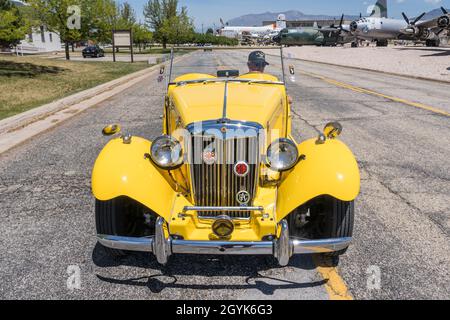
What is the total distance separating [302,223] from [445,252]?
1395 mm

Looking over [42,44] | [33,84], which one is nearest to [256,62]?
[33,84]

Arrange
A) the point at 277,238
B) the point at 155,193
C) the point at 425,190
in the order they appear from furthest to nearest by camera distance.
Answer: the point at 425,190
the point at 155,193
the point at 277,238

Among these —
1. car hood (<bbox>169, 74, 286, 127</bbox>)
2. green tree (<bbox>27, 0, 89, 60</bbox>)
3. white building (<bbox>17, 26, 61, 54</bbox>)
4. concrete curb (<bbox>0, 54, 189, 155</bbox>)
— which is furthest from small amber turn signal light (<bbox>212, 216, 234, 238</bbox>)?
white building (<bbox>17, 26, 61, 54</bbox>)

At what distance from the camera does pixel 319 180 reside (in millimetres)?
3061

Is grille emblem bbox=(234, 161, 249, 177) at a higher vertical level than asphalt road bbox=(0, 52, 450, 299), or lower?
higher

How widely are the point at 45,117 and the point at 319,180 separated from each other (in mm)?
8852

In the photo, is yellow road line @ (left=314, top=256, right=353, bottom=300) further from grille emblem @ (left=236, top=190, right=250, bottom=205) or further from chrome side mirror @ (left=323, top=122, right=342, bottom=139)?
chrome side mirror @ (left=323, top=122, right=342, bottom=139)

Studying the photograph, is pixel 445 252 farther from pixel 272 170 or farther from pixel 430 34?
pixel 430 34

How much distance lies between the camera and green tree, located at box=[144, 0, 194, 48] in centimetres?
6234

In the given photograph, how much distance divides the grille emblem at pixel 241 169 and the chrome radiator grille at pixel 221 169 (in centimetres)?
3

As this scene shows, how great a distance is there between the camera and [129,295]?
9.55ft

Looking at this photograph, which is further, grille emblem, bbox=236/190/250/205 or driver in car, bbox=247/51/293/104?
driver in car, bbox=247/51/293/104

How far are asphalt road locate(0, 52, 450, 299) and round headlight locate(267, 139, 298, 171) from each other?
90 cm

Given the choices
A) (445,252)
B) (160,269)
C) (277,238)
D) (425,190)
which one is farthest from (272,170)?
(425,190)
